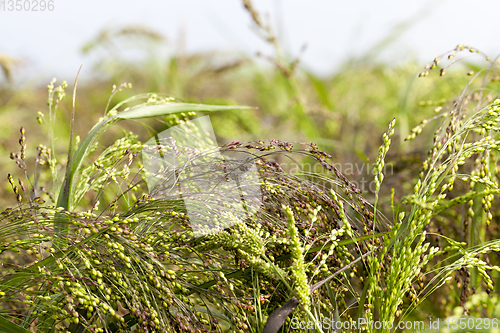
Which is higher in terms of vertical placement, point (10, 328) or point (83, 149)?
point (83, 149)

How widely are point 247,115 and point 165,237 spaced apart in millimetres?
2874

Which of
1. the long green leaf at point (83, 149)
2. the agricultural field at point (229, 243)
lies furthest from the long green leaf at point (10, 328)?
the long green leaf at point (83, 149)

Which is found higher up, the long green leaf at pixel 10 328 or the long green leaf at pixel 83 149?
the long green leaf at pixel 83 149

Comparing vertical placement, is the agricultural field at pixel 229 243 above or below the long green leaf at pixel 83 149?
below

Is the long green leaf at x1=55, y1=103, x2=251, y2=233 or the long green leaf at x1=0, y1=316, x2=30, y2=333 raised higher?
the long green leaf at x1=55, y1=103, x2=251, y2=233

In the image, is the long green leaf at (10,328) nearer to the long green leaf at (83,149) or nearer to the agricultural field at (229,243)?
the agricultural field at (229,243)

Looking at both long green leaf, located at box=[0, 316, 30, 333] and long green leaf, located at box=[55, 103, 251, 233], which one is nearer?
long green leaf, located at box=[0, 316, 30, 333]

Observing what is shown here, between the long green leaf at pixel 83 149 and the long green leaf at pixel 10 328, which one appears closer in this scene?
the long green leaf at pixel 10 328

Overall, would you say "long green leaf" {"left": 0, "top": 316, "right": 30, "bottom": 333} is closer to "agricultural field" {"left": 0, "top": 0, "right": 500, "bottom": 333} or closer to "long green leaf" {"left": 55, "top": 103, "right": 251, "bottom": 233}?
"agricultural field" {"left": 0, "top": 0, "right": 500, "bottom": 333}

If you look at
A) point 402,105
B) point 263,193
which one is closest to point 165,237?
point 263,193

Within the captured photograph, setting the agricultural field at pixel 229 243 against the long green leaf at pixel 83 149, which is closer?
the agricultural field at pixel 229 243

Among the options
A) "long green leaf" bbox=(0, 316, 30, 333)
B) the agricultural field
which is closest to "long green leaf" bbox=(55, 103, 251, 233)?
the agricultural field

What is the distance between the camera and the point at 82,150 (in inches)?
29.1

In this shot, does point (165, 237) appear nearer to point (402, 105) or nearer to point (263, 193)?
point (263, 193)
